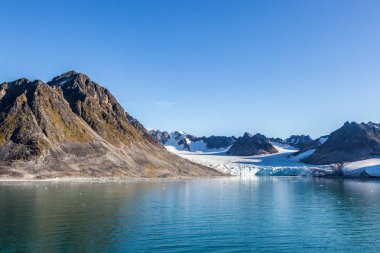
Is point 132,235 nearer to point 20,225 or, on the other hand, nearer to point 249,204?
point 20,225

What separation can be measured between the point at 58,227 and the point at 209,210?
2971cm

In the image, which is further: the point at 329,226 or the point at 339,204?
the point at 339,204

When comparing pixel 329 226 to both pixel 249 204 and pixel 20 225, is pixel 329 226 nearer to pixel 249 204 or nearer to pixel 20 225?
pixel 249 204

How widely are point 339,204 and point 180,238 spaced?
53681 millimetres

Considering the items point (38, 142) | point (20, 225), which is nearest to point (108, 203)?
point (20, 225)

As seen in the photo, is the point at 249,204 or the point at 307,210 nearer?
the point at 307,210

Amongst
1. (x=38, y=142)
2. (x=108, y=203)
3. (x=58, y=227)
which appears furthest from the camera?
(x=38, y=142)

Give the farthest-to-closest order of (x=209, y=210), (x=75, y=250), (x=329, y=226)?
1. (x=209, y=210)
2. (x=329, y=226)
3. (x=75, y=250)

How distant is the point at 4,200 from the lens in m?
87.1

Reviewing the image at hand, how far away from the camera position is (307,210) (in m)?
79.3

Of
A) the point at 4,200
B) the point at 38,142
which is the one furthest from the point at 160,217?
the point at 38,142

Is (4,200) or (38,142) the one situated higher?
(38,142)

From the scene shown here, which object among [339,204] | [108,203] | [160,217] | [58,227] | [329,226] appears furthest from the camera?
[339,204]

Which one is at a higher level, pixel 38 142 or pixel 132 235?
pixel 38 142
